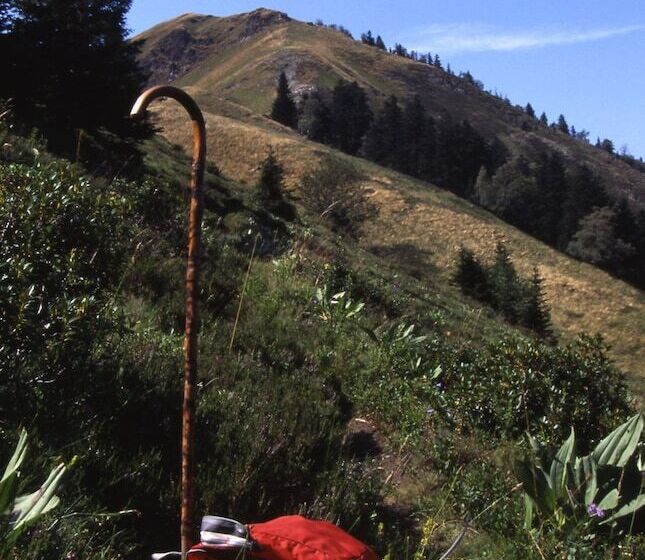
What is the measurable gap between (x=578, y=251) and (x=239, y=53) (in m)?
106

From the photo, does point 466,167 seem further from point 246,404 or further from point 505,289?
point 246,404

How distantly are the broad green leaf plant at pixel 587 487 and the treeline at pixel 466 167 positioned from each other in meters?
65.8

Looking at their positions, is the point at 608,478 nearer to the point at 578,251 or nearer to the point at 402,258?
the point at 402,258

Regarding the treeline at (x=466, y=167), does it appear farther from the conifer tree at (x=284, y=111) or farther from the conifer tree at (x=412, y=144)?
the conifer tree at (x=284, y=111)

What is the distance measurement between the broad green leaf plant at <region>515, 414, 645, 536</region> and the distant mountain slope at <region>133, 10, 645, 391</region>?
18.8 metres

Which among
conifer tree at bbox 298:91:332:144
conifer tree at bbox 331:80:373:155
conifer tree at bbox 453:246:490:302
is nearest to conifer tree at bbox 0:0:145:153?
conifer tree at bbox 453:246:490:302

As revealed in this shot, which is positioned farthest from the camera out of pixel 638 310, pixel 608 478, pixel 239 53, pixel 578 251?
pixel 239 53

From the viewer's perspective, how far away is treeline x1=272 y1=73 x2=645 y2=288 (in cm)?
7375

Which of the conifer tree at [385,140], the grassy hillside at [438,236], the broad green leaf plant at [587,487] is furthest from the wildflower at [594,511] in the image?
the conifer tree at [385,140]

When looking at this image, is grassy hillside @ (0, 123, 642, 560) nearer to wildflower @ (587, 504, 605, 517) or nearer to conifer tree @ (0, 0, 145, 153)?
wildflower @ (587, 504, 605, 517)

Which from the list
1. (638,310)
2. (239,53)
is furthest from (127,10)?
(239,53)

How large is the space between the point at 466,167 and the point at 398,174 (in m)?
18.8

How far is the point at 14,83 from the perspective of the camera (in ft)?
48.0

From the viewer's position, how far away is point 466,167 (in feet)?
278
